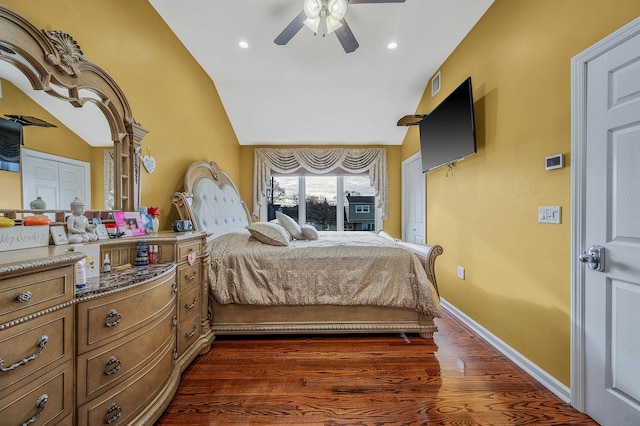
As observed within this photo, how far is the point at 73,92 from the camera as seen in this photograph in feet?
4.87

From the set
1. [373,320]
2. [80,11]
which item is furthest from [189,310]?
[80,11]

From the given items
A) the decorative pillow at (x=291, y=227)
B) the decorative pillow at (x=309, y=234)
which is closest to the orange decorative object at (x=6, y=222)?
the decorative pillow at (x=291, y=227)

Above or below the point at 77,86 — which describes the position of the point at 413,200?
below

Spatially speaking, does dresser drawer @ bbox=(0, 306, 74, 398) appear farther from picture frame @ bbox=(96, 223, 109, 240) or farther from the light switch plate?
the light switch plate

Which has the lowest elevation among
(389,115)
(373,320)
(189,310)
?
(373,320)

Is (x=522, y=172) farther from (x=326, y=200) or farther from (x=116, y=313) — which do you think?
(x=326, y=200)

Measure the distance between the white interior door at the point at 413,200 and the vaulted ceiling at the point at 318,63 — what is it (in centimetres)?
69

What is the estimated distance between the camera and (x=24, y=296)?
84 centimetres

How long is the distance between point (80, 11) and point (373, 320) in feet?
10.1

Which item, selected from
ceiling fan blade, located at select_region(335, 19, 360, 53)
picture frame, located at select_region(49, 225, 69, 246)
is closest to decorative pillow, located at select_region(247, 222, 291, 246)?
picture frame, located at select_region(49, 225, 69, 246)

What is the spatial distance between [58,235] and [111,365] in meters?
0.72

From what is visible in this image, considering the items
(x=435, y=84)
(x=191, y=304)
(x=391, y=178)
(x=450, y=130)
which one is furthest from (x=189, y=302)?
(x=391, y=178)

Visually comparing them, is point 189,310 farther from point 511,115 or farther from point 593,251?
point 511,115

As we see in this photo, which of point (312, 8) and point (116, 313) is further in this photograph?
point (312, 8)
